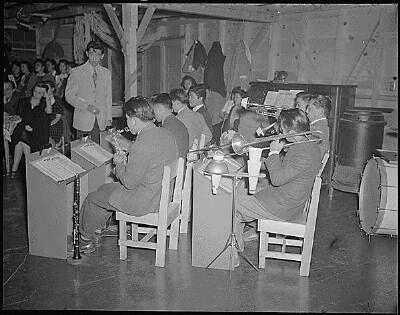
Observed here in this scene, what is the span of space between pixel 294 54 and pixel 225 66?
5.92 ft

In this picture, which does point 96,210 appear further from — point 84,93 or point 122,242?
point 84,93

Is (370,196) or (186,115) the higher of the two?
(186,115)

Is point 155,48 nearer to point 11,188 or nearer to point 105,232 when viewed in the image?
point 11,188

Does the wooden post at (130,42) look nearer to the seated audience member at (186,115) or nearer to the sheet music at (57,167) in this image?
the seated audience member at (186,115)

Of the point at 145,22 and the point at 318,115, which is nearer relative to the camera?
the point at 318,115

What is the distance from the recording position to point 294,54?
898cm

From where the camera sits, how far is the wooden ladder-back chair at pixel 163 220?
3.98 meters

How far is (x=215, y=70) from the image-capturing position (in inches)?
387

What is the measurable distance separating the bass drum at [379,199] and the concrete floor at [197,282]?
0.24 m

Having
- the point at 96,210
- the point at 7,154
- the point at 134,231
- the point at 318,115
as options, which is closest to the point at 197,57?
the point at 7,154

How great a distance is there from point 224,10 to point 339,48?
7.31 feet

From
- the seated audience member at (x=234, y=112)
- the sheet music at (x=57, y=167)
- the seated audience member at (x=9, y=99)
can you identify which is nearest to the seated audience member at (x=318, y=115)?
the seated audience member at (x=234, y=112)

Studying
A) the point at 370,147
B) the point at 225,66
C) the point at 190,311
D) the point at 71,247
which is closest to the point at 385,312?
the point at 190,311

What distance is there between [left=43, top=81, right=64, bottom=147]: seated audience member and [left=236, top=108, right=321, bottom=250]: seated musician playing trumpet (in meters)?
4.53
